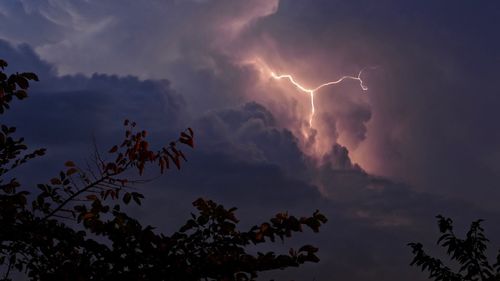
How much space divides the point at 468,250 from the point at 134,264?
903 cm

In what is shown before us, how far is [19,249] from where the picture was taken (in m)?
5.52

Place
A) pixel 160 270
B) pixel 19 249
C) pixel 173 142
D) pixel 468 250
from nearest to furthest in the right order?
pixel 160 270 < pixel 19 249 < pixel 173 142 < pixel 468 250

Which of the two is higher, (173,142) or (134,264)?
(173,142)

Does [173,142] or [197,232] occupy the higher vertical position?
[173,142]

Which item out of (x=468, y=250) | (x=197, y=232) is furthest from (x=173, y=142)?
(x=468, y=250)

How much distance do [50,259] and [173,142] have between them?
Result: 1.76 meters

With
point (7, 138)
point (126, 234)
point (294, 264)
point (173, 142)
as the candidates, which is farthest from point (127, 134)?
point (294, 264)

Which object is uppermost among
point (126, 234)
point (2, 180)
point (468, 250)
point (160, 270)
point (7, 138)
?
point (468, 250)

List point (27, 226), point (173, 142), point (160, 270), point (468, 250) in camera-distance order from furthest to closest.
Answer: point (468, 250) → point (173, 142) → point (27, 226) → point (160, 270)

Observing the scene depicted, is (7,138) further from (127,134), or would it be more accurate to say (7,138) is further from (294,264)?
(294,264)

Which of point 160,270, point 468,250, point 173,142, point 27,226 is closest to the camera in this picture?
point 160,270

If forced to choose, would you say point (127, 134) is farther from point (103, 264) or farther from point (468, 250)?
point (468, 250)

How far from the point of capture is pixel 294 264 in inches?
180

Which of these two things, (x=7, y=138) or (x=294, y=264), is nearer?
(x=294, y=264)
